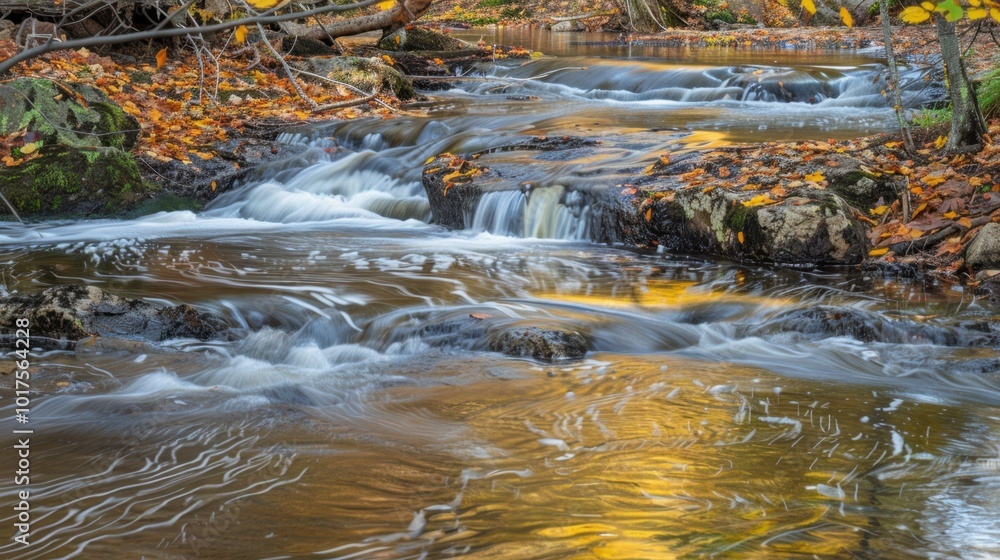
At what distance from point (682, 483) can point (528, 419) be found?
971 millimetres

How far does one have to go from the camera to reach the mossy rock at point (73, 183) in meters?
8.73

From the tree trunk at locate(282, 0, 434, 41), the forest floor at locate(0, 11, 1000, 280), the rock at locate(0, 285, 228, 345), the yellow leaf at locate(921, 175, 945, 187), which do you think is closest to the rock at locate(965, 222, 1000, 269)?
the forest floor at locate(0, 11, 1000, 280)

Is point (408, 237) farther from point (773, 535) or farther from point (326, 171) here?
point (773, 535)

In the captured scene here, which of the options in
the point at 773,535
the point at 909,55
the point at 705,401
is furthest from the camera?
the point at 909,55

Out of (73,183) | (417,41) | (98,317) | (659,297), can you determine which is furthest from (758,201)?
(417,41)

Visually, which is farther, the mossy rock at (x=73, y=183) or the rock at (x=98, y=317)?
the mossy rock at (x=73, y=183)

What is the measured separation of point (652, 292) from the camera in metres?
6.43

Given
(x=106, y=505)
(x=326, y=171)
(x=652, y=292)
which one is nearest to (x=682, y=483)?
(x=106, y=505)

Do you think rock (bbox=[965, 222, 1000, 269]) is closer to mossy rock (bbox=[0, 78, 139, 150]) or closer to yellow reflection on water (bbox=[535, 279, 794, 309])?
yellow reflection on water (bbox=[535, 279, 794, 309])

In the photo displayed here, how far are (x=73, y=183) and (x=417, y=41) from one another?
1131 centimetres

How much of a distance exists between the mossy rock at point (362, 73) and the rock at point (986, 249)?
889 centimetres

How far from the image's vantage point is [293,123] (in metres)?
11.8

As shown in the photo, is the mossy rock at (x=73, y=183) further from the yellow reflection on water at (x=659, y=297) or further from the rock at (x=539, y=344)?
the rock at (x=539, y=344)

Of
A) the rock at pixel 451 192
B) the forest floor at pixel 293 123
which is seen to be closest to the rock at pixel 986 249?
the forest floor at pixel 293 123
